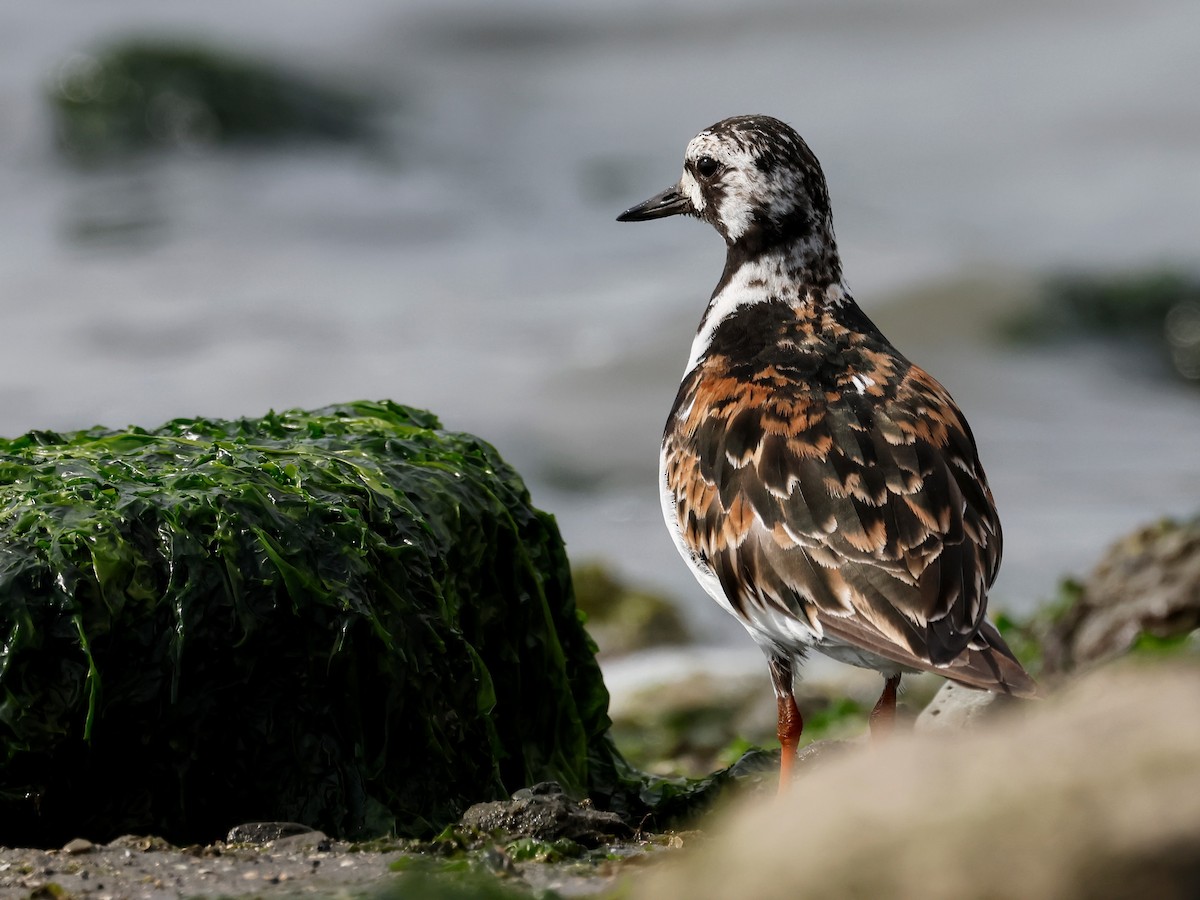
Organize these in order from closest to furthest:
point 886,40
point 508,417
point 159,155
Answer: point 508,417 → point 159,155 → point 886,40

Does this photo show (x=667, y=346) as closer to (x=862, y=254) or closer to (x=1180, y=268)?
(x=862, y=254)

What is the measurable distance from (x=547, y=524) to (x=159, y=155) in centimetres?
1876

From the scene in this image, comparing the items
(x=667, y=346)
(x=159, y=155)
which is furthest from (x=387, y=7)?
(x=667, y=346)

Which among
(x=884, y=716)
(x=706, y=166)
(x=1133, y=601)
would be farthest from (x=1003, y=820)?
(x=1133, y=601)

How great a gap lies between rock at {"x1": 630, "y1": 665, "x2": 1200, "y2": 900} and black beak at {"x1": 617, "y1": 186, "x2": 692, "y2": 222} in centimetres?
348

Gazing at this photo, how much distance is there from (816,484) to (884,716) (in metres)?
0.75

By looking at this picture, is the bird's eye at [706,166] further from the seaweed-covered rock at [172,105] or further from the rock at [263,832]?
the seaweed-covered rock at [172,105]

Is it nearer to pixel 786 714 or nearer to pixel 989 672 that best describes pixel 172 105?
pixel 786 714

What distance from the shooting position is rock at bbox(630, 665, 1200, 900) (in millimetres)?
2021

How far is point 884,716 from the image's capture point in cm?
433

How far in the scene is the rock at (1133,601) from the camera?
6355 millimetres

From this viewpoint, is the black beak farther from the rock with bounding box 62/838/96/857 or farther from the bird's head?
the rock with bounding box 62/838/96/857

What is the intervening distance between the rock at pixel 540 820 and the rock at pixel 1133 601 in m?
2.87

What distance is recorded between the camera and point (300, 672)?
4.12m
